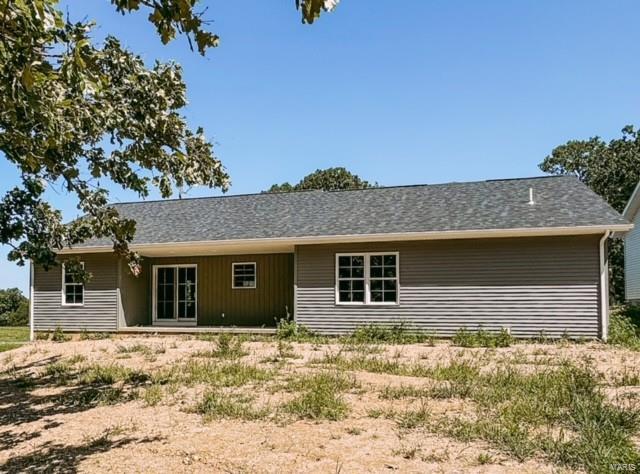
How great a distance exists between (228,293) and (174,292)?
1853 mm

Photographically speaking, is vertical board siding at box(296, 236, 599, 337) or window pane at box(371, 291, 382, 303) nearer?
vertical board siding at box(296, 236, 599, 337)

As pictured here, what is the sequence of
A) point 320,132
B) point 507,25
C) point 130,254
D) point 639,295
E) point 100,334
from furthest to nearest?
point 639,295
point 320,132
point 100,334
point 507,25
point 130,254

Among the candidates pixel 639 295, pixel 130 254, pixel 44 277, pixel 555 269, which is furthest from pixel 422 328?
pixel 639 295

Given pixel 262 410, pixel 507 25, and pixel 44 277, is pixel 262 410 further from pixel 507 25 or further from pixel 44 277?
pixel 44 277

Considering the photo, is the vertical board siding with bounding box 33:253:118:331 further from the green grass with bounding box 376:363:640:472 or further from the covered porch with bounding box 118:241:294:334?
the green grass with bounding box 376:363:640:472

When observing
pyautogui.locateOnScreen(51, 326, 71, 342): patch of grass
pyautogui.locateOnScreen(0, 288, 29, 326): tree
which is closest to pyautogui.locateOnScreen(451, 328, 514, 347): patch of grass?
pyautogui.locateOnScreen(51, 326, 71, 342): patch of grass

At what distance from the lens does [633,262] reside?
22.6 metres

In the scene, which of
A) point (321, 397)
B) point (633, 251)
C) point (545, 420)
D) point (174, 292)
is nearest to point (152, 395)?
point (321, 397)

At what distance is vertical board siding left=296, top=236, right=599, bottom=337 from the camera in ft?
40.6

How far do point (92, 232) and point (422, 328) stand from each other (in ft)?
26.7

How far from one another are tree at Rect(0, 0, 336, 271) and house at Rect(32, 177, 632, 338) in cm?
680

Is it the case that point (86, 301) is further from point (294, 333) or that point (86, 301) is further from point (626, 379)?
point (626, 379)

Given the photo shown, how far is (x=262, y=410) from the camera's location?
6066 millimetres

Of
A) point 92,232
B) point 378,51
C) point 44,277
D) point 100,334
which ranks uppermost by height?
point 378,51
